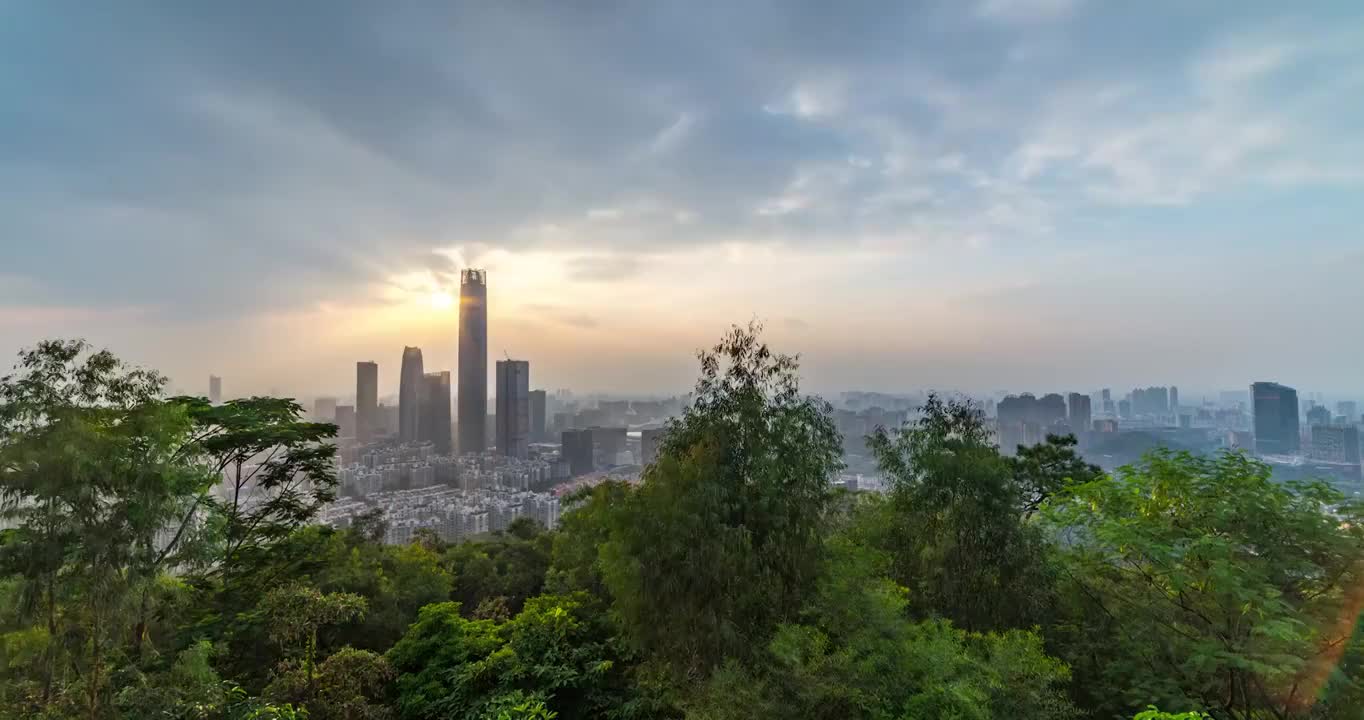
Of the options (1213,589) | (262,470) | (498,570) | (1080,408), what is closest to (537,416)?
(498,570)

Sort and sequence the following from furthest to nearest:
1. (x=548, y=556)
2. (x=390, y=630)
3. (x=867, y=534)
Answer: (x=548, y=556)
(x=390, y=630)
(x=867, y=534)

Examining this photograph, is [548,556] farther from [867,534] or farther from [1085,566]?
[1085,566]

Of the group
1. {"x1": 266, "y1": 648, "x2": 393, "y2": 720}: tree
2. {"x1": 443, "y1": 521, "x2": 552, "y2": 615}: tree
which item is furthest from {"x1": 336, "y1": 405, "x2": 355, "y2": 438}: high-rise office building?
{"x1": 266, "y1": 648, "x2": 393, "y2": 720}: tree

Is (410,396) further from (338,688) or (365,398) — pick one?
(338,688)

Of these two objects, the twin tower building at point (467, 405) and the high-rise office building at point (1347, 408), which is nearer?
the high-rise office building at point (1347, 408)

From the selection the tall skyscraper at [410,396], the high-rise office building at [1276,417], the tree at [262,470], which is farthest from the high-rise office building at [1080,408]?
the tall skyscraper at [410,396]

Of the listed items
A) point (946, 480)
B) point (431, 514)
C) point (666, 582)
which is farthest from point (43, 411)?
point (431, 514)

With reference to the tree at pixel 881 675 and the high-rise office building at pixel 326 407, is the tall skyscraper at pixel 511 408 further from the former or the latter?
the tree at pixel 881 675

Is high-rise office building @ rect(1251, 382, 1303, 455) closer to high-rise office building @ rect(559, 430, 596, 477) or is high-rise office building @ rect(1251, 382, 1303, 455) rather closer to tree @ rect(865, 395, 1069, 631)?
tree @ rect(865, 395, 1069, 631)
